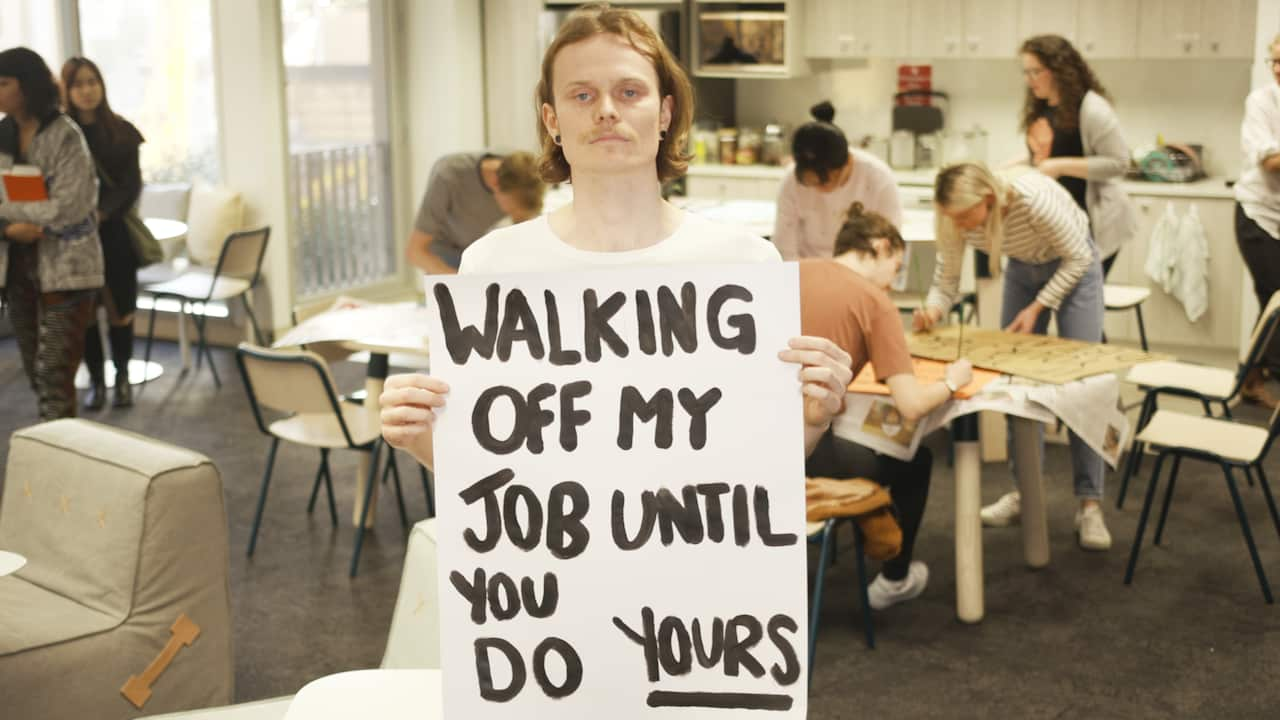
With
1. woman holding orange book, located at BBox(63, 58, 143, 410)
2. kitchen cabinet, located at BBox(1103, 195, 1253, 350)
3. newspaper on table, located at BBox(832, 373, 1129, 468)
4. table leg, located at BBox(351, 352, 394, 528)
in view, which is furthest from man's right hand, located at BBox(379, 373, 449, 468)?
kitchen cabinet, located at BBox(1103, 195, 1253, 350)

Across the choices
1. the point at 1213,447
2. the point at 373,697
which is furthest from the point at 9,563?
the point at 1213,447

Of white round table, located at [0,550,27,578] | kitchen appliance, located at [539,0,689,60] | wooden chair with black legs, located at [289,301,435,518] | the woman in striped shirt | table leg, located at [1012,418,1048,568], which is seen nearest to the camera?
white round table, located at [0,550,27,578]

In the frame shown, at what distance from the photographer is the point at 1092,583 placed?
438cm

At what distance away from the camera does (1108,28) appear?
7598 millimetres

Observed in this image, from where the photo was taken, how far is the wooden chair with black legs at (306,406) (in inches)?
166

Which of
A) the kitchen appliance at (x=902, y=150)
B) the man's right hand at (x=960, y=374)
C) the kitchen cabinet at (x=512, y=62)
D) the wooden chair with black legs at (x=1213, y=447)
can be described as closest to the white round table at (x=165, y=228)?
the kitchen cabinet at (x=512, y=62)

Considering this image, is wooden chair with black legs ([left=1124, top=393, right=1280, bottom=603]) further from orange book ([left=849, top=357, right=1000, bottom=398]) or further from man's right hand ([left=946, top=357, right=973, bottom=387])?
man's right hand ([left=946, top=357, right=973, bottom=387])

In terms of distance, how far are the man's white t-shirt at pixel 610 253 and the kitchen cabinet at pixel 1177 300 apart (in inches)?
234

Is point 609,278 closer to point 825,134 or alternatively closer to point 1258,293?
point 825,134

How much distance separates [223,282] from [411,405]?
19.0 feet

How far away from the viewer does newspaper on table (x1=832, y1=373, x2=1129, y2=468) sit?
3785mm

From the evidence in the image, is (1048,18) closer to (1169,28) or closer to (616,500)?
(1169,28)

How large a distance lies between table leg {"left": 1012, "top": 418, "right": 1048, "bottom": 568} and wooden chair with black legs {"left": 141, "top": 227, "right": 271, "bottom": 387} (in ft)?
13.0

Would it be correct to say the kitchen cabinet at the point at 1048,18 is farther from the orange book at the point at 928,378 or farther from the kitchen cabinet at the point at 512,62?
the orange book at the point at 928,378
